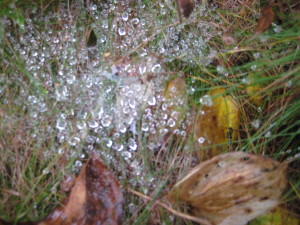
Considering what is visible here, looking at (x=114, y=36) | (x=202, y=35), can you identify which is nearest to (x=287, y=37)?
(x=202, y=35)

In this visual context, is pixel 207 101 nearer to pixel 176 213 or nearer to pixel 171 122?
pixel 171 122

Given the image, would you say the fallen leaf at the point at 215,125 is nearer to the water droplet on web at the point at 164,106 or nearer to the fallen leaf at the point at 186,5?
the water droplet on web at the point at 164,106

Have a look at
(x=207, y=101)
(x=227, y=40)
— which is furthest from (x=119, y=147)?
(x=227, y=40)

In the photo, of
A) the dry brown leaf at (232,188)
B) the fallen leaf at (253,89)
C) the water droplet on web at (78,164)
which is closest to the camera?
the dry brown leaf at (232,188)

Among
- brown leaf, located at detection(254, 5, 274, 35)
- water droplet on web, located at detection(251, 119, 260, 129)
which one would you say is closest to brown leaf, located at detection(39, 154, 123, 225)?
water droplet on web, located at detection(251, 119, 260, 129)

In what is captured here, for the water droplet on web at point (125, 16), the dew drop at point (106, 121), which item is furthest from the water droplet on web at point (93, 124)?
the water droplet on web at point (125, 16)

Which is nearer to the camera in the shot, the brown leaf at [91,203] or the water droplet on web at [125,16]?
the brown leaf at [91,203]
